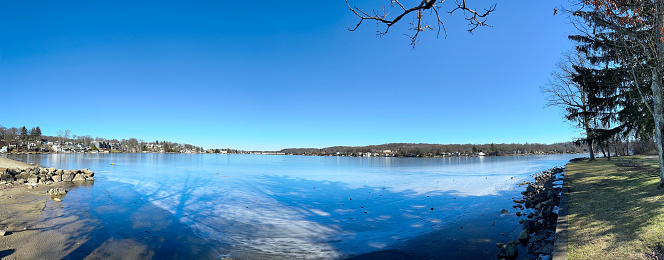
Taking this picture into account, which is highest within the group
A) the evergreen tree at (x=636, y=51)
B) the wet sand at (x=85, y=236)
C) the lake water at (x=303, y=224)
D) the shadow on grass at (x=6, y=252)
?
the evergreen tree at (x=636, y=51)

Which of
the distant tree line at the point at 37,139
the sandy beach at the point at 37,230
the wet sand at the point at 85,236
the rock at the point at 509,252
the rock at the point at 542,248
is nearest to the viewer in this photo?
the rock at the point at 542,248

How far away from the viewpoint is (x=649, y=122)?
12.2m

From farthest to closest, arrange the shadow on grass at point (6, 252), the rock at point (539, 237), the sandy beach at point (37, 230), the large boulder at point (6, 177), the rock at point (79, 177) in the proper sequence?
1. the rock at point (79, 177)
2. the large boulder at point (6, 177)
3. the rock at point (539, 237)
4. the sandy beach at point (37, 230)
5. the shadow on grass at point (6, 252)

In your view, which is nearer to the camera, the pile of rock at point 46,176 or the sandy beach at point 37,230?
the sandy beach at point 37,230

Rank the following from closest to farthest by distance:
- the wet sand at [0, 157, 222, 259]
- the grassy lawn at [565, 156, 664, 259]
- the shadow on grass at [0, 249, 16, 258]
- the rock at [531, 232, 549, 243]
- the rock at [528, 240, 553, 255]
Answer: the grassy lawn at [565, 156, 664, 259]
the shadow on grass at [0, 249, 16, 258]
the rock at [528, 240, 553, 255]
the wet sand at [0, 157, 222, 259]
the rock at [531, 232, 549, 243]

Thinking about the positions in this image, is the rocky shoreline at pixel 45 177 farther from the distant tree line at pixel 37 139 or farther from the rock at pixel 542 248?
the distant tree line at pixel 37 139

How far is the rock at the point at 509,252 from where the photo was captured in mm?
5887

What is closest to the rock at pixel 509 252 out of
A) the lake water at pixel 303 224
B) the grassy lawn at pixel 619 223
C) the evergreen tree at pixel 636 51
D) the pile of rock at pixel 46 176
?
the lake water at pixel 303 224

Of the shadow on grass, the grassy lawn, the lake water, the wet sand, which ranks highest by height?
the grassy lawn

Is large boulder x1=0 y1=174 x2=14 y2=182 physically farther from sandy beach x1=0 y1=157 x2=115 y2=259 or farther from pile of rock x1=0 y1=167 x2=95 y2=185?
sandy beach x1=0 y1=157 x2=115 y2=259

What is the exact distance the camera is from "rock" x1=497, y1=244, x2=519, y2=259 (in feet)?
19.3

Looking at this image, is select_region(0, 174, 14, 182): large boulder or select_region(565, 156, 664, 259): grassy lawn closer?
select_region(565, 156, 664, 259): grassy lawn

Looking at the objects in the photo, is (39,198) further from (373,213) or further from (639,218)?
(639,218)

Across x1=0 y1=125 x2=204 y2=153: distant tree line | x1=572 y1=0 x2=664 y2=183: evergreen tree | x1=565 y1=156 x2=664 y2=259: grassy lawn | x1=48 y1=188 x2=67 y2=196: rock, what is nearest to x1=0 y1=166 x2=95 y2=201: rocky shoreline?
x1=48 y1=188 x2=67 y2=196: rock
